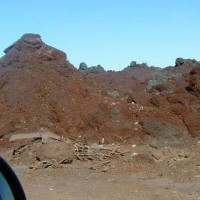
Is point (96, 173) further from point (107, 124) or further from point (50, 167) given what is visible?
point (107, 124)

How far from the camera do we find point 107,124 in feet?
67.8

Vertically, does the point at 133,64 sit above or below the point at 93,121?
above

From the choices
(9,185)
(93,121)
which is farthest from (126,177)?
(9,185)

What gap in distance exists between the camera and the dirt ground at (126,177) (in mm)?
11859

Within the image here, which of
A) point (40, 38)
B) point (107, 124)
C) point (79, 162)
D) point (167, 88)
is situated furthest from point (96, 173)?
point (40, 38)

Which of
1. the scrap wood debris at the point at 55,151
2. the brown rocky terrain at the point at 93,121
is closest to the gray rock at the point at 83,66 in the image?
the brown rocky terrain at the point at 93,121

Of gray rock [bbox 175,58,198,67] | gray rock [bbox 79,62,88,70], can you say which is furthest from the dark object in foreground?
gray rock [bbox 79,62,88,70]

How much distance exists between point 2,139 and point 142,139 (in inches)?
206

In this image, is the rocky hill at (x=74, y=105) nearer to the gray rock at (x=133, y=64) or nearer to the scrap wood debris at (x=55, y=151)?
the scrap wood debris at (x=55, y=151)

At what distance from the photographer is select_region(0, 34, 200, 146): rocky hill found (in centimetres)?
2014

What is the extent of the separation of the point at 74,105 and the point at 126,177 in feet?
27.6

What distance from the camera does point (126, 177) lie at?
15.0m

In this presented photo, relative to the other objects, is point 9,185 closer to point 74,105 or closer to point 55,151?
point 55,151

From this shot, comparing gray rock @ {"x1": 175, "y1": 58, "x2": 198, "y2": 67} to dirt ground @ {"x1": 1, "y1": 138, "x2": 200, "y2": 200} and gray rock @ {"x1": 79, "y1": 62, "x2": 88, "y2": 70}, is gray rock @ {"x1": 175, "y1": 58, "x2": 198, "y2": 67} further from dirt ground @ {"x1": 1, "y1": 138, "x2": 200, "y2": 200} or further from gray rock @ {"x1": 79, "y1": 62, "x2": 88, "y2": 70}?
dirt ground @ {"x1": 1, "y1": 138, "x2": 200, "y2": 200}
